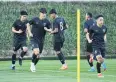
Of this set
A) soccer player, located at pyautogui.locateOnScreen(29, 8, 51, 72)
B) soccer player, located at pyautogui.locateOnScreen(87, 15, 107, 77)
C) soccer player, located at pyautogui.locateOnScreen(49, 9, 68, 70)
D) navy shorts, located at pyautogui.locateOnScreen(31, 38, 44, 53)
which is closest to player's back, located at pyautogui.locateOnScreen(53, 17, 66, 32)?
soccer player, located at pyautogui.locateOnScreen(49, 9, 68, 70)

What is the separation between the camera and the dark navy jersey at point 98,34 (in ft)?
60.2

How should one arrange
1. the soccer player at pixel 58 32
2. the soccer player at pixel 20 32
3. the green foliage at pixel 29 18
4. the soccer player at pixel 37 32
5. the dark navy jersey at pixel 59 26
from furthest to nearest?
the green foliage at pixel 29 18
the dark navy jersey at pixel 59 26
the soccer player at pixel 58 32
the soccer player at pixel 20 32
the soccer player at pixel 37 32

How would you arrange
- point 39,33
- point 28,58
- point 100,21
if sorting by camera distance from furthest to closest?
point 28,58 < point 39,33 < point 100,21

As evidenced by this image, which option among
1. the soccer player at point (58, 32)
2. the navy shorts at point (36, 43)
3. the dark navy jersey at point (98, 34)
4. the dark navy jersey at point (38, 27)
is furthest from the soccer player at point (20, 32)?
the dark navy jersey at point (98, 34)

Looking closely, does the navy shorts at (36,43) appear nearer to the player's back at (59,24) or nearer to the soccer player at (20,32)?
the soccer player at (20,32)

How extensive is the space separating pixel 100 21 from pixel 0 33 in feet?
43.7

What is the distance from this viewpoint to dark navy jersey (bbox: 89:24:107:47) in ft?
60.2

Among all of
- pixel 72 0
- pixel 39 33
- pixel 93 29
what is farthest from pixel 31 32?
pixel 72 0

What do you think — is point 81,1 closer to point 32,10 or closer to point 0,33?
point 32,10

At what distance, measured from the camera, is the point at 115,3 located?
107 feet

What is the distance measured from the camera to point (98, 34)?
1844 cm

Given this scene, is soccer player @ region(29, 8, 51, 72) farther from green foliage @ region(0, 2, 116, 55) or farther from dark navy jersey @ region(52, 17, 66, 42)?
green foliage @ region(0, 2, 116, 55)

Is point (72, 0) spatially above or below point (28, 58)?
above

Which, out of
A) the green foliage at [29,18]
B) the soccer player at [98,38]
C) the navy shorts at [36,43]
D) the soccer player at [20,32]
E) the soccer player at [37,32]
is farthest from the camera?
the green foliage at [29,18]
